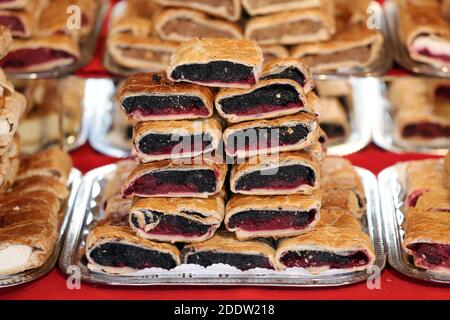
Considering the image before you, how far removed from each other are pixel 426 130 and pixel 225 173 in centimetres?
170

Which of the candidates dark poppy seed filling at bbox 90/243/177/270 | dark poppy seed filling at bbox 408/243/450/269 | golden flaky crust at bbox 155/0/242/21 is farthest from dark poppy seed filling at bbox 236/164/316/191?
golden flaky crust at bbox 155/0/242/21

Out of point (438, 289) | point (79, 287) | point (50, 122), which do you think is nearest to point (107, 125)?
point (50, 122)

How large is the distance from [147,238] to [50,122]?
1.56m

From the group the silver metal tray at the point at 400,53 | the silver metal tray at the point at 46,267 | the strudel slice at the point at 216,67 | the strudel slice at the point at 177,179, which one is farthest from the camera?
the silver metal tray at the point at 400,53

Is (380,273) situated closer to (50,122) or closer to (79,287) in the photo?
(79,287)

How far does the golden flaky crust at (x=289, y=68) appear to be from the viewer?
3.35 m

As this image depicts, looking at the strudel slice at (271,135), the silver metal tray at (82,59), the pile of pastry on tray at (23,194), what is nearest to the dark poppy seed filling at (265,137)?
the strudel slice at (271,135)

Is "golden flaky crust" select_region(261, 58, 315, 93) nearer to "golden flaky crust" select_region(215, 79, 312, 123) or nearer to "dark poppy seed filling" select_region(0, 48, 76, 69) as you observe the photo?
"golden flaky crust" select_region(215, 79, 312, 123)

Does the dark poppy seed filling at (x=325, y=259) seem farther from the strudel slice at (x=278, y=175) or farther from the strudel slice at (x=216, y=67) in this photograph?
the strudel slice at (x=216, y=67)

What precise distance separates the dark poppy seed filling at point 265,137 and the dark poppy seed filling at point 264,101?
80 mm

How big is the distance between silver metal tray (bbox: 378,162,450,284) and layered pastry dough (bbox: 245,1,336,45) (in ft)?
2.57

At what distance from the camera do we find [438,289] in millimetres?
3518

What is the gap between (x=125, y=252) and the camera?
3500mm

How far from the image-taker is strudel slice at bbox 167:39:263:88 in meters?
3.29
